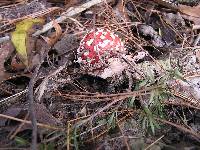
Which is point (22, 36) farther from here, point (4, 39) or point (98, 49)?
point (98, 49)

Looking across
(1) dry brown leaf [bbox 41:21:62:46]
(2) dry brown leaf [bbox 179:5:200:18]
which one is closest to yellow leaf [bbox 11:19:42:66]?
(1) dry brown leaf [bbox 41:21:62:46]

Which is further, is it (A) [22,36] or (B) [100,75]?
(A) [22,36]

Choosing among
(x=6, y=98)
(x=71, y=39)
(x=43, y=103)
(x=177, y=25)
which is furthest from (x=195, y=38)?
(x=6, y=98)

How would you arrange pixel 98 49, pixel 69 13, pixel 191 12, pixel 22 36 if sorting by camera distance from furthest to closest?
pixel 191 12
pixel 69 13
pixel 22 36
pixel 98 49

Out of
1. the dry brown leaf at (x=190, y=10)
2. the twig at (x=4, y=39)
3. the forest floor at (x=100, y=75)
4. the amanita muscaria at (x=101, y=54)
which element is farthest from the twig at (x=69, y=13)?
the dry brown leaf at (x=190, y=10)

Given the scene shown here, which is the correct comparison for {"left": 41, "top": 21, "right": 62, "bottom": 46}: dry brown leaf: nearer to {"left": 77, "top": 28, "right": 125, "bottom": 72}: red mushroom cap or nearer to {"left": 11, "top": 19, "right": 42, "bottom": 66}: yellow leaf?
{"left": 11, "top": 19, "right": 42, "bottom": 66}: yellow leaf

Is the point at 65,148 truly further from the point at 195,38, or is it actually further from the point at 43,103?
the point at 195,38

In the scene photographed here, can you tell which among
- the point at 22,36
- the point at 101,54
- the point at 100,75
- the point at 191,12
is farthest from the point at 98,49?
the point at 191,12

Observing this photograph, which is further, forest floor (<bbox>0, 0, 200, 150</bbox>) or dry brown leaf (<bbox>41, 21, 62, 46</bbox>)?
dry brown leaf (<bbox>41, 21, 62, 46</bbox>)
